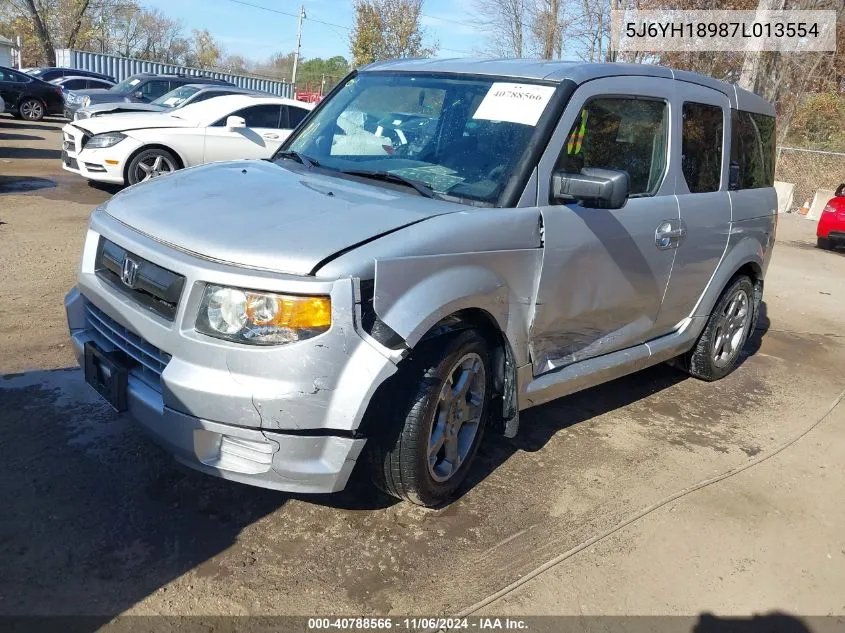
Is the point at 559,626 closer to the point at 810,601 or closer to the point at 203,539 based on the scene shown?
the point at 810,601

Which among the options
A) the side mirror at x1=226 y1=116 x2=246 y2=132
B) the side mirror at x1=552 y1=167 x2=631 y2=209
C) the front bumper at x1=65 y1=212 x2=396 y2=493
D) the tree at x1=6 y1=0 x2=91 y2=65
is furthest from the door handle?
the tree at x1=6 y1=0 x2=91 y2=65

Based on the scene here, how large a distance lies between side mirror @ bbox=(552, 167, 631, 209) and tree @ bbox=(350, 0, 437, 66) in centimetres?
2994

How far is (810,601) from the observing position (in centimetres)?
318

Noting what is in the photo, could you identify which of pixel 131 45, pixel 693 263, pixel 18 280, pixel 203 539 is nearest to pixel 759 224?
pixel 693 263

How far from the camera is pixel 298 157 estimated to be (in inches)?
166

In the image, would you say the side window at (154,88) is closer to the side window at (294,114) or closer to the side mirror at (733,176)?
the side window at (294,114)

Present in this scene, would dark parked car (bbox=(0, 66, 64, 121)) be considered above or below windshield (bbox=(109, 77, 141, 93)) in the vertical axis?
below

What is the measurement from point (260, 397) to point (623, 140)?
8.29 ft

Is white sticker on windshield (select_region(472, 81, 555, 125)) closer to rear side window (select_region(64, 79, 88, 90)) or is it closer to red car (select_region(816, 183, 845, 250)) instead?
red car (select_region(816, 183, 845, 250))

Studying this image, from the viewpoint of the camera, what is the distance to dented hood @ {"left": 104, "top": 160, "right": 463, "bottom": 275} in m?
2.83

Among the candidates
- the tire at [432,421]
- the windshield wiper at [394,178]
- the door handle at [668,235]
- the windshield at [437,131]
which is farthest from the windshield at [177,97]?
the tire at [432,421]

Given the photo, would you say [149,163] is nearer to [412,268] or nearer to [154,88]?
[412,268]

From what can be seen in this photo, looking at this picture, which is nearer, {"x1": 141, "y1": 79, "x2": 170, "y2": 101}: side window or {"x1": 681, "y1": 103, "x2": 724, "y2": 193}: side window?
{"x1": 681, "y1": 103, "x2": 724, "y2": 193}: side window

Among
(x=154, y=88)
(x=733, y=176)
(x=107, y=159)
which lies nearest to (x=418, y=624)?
(x=733, y=176)
